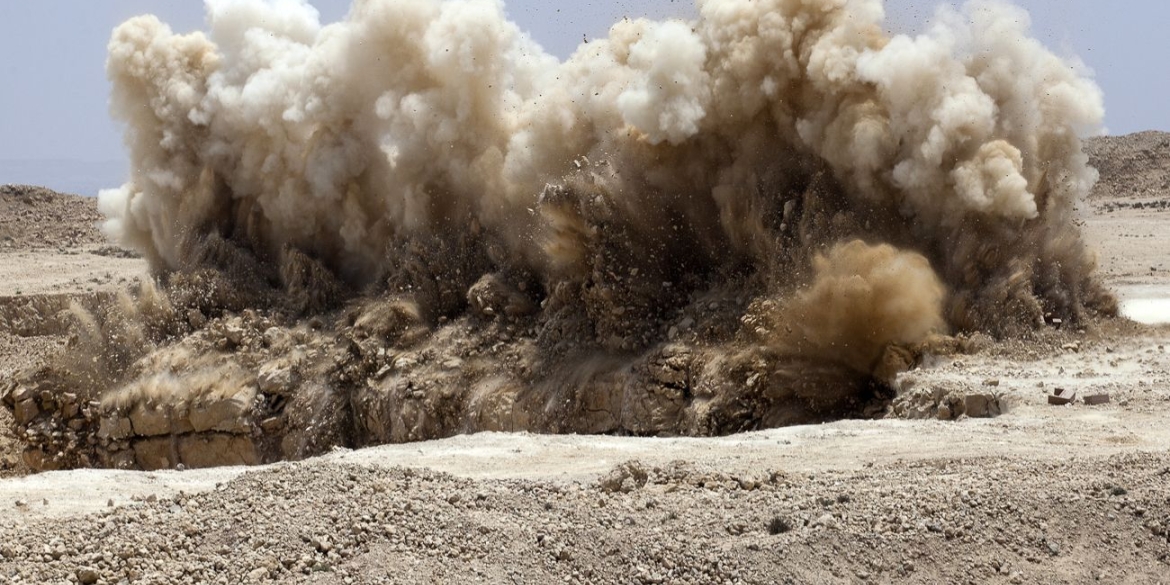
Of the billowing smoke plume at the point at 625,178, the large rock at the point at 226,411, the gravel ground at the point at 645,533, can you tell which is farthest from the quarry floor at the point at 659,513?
the large rock at the point at 226,411

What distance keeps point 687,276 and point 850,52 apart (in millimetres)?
3077

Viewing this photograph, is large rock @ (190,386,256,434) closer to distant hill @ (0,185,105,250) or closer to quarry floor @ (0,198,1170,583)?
quarry floor @ (0,198,1170,583)

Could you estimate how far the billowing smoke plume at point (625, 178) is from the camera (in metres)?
13.6

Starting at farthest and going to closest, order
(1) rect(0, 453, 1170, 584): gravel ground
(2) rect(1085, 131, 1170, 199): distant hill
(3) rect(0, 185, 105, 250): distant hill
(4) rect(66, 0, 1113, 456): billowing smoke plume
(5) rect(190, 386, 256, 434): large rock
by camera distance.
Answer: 1. (2) rect(1085, 131, 1170, 199): distant hill
2. (3) rect(0, 185, 105, 250): distant hill
3. (5) rect(190, 386, 256, 434): large rock
4. (4) rect(66, 0, 1113, 456): billowing smoke plume
5. (1) rect(0, 453, 1170, 584): gravel ground

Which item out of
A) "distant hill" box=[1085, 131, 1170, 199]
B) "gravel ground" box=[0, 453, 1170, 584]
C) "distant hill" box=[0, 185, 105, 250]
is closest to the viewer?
"gravel ground" box=[0, 453, 1170, 584]

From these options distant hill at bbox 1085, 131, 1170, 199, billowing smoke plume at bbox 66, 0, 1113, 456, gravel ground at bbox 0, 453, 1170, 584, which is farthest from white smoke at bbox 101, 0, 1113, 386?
distant hill at bbox 1085, 131, 1170, 199

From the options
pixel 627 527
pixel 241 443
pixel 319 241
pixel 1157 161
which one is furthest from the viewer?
pixel 1157 161

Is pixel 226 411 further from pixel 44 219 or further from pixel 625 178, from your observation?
pixel 44 219

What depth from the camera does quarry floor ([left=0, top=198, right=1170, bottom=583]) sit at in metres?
7.42

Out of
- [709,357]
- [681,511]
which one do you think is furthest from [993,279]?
[681,511]

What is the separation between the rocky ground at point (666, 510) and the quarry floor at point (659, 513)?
15 mm

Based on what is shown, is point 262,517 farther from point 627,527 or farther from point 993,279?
point 993,279

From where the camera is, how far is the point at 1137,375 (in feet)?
39.0

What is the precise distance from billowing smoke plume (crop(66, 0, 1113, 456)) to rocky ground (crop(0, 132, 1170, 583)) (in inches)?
104
